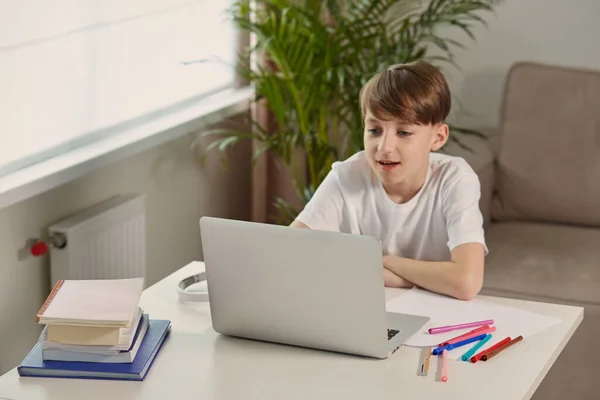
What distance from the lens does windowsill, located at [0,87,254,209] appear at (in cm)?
260

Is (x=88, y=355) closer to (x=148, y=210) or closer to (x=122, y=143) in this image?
(x=122, y=143)

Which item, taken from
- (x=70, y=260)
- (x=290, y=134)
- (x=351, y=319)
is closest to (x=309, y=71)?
(x=290, y=134)

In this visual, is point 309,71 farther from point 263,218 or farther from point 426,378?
point 426,378

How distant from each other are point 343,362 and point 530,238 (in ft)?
5.34

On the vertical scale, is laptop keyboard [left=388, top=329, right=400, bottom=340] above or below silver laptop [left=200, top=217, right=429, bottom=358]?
below

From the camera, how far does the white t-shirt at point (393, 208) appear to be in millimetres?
2381

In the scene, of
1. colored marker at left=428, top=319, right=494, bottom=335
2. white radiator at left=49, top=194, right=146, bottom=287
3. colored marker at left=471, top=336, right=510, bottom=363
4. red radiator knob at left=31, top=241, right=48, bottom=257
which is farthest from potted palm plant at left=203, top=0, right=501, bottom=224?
colored marker at left=471, top=336, right=510, bottom=363

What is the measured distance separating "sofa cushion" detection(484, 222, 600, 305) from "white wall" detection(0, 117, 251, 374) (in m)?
0.99

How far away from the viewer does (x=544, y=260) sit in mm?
2990

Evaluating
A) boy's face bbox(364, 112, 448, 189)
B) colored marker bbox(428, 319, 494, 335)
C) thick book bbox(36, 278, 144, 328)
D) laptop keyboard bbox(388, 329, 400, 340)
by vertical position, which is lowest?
colored marker bbox(428, 319, 494, 335)

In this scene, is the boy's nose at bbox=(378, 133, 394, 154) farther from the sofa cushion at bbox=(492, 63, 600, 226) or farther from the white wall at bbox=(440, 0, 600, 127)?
the white wall at bbox=(440, 0, 600, 127)

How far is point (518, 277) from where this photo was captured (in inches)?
112

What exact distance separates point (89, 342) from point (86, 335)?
0.01 meters

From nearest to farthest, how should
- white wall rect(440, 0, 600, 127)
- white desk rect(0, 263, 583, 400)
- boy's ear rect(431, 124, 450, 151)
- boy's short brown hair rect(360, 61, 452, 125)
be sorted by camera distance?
white desk rect(0, 263, 583, 400)
boy's short brown hair rect(360, 61, 452, 125)
boy's ear rect(431, 124, 450, 151)
white wall rect(440, 0, 600, 127)
